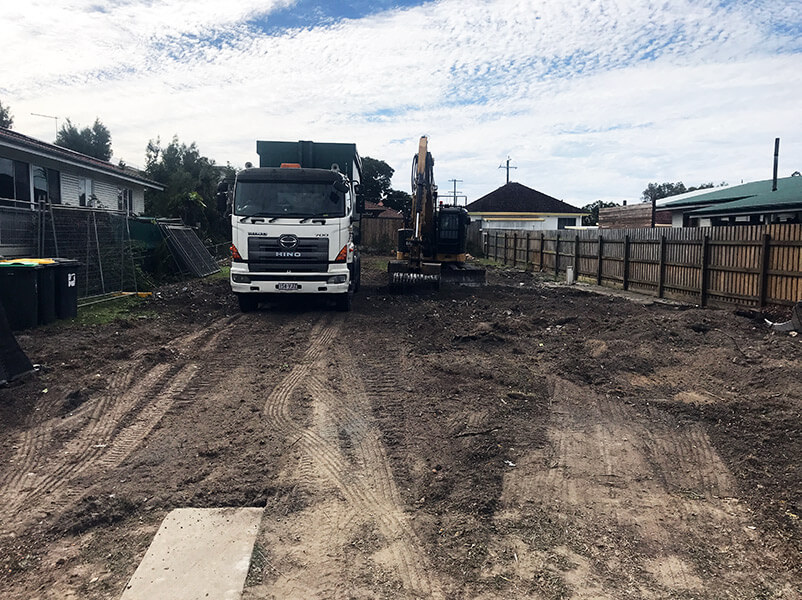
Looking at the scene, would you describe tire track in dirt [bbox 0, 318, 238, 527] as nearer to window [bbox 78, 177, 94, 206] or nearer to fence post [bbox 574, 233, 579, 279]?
window [bbox 78, 177, 94, 206]

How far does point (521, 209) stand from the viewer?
6456 centimetres

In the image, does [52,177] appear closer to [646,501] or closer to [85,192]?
[85,192]

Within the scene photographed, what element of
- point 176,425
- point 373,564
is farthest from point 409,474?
point 176,425

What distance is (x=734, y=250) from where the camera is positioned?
14.6m

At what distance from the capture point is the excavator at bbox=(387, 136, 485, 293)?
1723cm

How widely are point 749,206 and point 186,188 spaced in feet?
91.4

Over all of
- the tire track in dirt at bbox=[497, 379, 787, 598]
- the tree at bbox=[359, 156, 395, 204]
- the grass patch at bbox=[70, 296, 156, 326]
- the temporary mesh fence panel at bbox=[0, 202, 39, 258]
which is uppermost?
the tree at bbox=[359, 156, 395, 204]

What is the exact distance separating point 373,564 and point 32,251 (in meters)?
12.0

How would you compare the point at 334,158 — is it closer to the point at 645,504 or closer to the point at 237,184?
the point at 237,184

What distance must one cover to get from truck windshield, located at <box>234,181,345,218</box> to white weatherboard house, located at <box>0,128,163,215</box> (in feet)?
16.5

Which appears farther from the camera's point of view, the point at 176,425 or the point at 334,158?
the point at 334,158

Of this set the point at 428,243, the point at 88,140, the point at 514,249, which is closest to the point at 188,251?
the point at 428,243

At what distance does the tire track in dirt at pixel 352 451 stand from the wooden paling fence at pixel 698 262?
9.78 meters

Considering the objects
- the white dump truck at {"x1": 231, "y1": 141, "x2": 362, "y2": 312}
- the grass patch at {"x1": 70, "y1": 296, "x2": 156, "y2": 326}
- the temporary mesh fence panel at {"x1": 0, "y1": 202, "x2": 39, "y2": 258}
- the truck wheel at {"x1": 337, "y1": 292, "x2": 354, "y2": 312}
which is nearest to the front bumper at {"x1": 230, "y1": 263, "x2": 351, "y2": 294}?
the white dump truck at {"x1": 231, "y1": 141, "x2": 362, "y2": 312}
